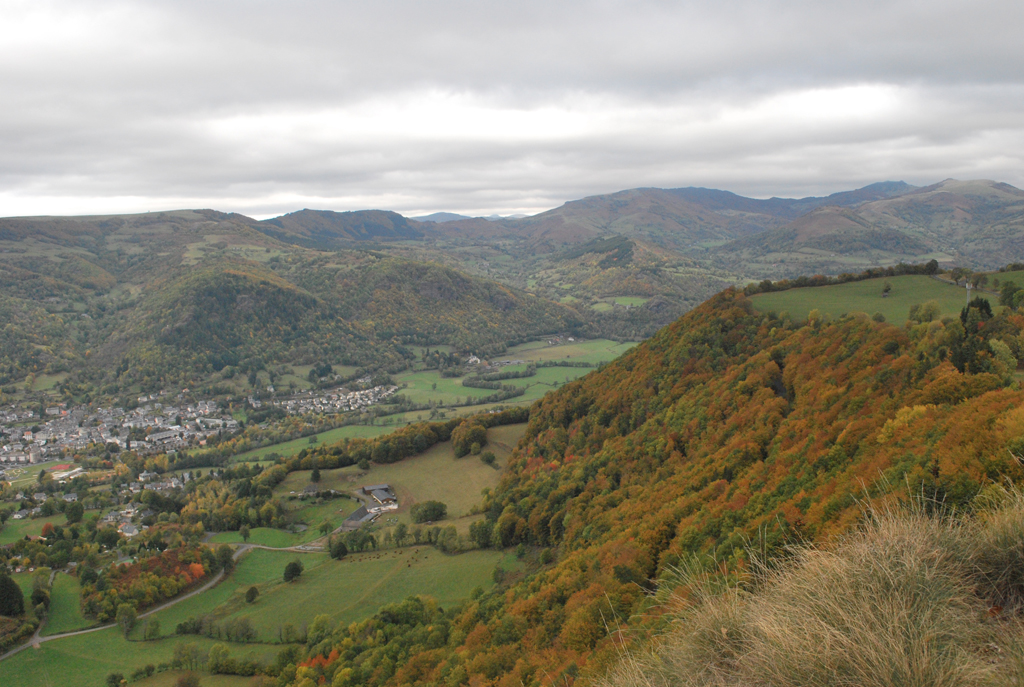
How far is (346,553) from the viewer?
56.5 metres

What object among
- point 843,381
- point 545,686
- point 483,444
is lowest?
point 483,444

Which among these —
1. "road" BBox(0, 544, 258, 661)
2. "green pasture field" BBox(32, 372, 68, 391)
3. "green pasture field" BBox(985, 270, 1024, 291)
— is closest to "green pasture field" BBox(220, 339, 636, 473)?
"road" BBox(0, 544, 258, 661)

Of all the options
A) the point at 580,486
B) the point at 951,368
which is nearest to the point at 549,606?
the point at 580,486

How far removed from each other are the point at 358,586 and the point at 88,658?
22.6m

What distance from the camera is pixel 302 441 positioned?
4222 inches

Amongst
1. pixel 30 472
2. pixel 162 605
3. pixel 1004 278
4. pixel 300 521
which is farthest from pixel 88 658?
pixel 30 472

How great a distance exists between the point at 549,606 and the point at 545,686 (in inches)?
409

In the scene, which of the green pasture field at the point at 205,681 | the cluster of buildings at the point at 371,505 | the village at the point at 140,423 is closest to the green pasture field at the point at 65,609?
the green pasture field at the point at 205,681

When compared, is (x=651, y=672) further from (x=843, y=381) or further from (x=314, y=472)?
(x=314, y=472)

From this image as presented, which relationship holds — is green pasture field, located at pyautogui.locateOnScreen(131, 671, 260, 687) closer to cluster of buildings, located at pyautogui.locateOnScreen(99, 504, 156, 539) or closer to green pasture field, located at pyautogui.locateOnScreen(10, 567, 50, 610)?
green pasture field, located at pyautogui.locateOnScreen(10, 567, 50, 610)

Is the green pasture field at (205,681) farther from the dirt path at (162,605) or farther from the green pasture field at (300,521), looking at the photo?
the green pasture field at (300,521)

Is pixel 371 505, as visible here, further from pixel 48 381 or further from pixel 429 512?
pixel 48 381

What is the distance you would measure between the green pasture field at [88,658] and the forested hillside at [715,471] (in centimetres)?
1389

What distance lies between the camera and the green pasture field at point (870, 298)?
34812 millimetres
